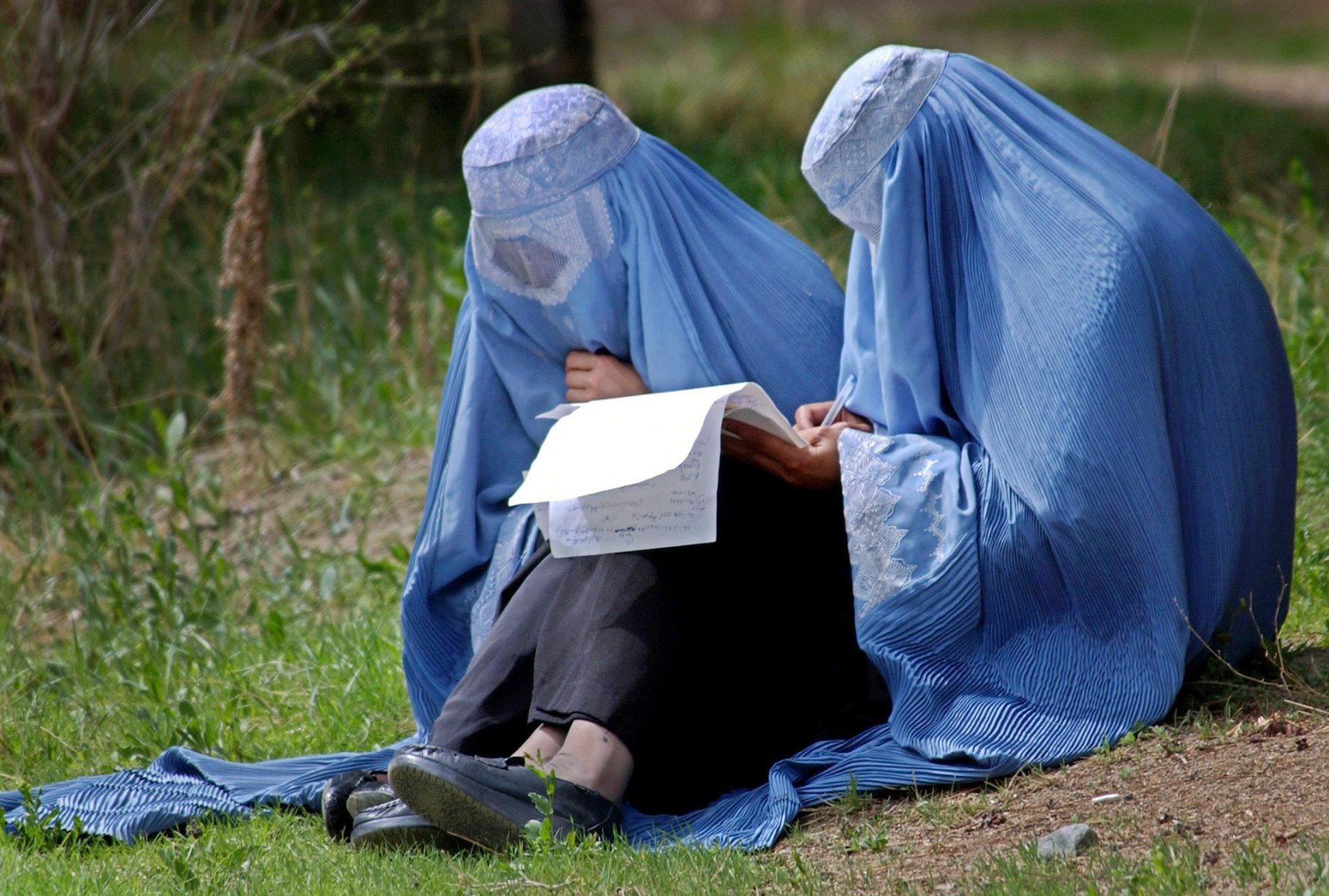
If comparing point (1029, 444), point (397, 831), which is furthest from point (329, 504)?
point (1029, 444)

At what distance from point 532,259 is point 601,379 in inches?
10.2

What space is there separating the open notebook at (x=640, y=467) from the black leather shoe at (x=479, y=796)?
40cm

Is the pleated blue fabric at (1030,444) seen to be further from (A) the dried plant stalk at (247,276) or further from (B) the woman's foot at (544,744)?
(A) the dried plant stalk at (247,276)

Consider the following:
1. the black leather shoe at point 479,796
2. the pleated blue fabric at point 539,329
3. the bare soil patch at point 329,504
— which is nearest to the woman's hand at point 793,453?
the pleated blue fabric at point 539,329

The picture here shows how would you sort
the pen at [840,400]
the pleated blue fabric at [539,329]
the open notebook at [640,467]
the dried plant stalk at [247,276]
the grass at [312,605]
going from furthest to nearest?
the dried plant stalk at [247,276] → the pleated blue fabric at [539,329] → the pen at [840,400] → the open notebook at [640,467] → the grass at [312,605]

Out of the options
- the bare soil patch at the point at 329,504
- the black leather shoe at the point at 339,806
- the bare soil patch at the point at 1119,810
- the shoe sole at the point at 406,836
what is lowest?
the bare soil patch at the point at 329,504

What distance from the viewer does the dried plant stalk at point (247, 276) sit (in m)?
4.56

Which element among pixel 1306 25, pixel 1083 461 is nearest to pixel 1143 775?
pixel 1083 461

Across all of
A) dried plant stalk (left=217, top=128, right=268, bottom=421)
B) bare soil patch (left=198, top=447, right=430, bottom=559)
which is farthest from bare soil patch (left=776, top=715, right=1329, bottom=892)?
dried plant stalk (left=217, top=128, right=268, bottom=421)

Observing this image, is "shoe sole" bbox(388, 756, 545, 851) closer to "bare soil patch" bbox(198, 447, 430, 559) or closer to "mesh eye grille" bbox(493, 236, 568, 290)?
"mesh eye grille" bbox(493, 236, 568, 290)

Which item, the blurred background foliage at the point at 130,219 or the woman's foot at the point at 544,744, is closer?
the woman's foot at the point at 544,744

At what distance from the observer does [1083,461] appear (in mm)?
2514

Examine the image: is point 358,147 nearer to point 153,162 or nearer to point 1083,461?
point 153,162

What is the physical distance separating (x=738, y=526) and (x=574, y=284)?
57cm
